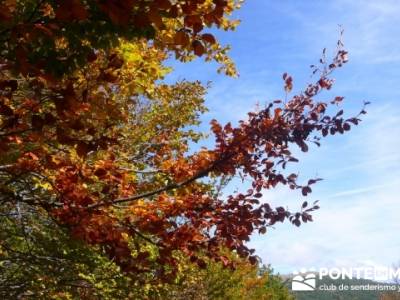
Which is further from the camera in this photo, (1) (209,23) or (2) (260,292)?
(2) (260,292)

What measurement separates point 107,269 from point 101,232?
6.19 ft

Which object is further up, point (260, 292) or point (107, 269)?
point (260, 292)

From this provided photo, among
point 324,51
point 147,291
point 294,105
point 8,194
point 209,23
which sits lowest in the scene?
point 147,291

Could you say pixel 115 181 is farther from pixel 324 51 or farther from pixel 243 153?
pixel 324 51

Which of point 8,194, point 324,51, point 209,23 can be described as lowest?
point 8,194

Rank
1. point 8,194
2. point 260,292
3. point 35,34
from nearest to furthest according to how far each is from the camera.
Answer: point 35,34 < point 8,194 < point 260,292

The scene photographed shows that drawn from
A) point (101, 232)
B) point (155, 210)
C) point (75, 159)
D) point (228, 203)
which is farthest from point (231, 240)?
point (75, 159)

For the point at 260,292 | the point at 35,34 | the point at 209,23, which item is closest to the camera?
the point at 35,34

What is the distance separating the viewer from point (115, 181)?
467 cm

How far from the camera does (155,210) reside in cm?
483

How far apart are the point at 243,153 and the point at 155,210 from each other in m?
1.00

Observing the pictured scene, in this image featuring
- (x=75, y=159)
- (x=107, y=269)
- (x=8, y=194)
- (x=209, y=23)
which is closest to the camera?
(x=209, y=23)

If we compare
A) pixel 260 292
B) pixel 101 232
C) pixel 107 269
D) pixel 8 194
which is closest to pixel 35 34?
pixel 101 232

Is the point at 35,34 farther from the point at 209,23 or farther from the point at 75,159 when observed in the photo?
the point at 75,159
